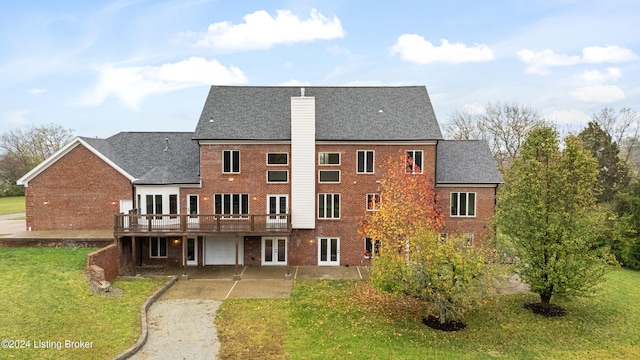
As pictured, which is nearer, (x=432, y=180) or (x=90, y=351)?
(x=90, y=351)

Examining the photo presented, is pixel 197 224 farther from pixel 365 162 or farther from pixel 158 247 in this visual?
pixel 365 162

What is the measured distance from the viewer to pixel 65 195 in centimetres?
2302

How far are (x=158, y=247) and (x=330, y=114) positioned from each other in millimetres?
13179

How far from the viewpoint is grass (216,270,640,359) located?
12.4 metres

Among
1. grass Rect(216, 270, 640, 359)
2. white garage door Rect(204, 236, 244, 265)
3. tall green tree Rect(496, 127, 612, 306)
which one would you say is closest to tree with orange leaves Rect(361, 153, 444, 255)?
grass Rect(216, 270, 640, 359)

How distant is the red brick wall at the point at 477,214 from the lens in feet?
77.0

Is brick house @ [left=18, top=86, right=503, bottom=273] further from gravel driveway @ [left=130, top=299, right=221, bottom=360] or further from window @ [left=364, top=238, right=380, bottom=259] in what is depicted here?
gravel driveway @ [left=130, top=299, right=221, bottom=360]

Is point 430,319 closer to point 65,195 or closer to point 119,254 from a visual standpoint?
point 119,254

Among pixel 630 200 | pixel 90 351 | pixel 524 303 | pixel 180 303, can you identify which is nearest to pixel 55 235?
pixel 180 303

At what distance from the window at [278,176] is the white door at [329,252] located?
4292 mm

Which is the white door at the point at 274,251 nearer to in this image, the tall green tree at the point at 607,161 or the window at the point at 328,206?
the window at the point at 328,206

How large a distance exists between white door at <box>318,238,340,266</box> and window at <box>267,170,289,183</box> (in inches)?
169

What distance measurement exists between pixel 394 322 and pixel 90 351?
33.0 feet

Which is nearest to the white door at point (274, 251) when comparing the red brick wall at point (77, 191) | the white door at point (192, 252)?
the white door at point (192, 252)
